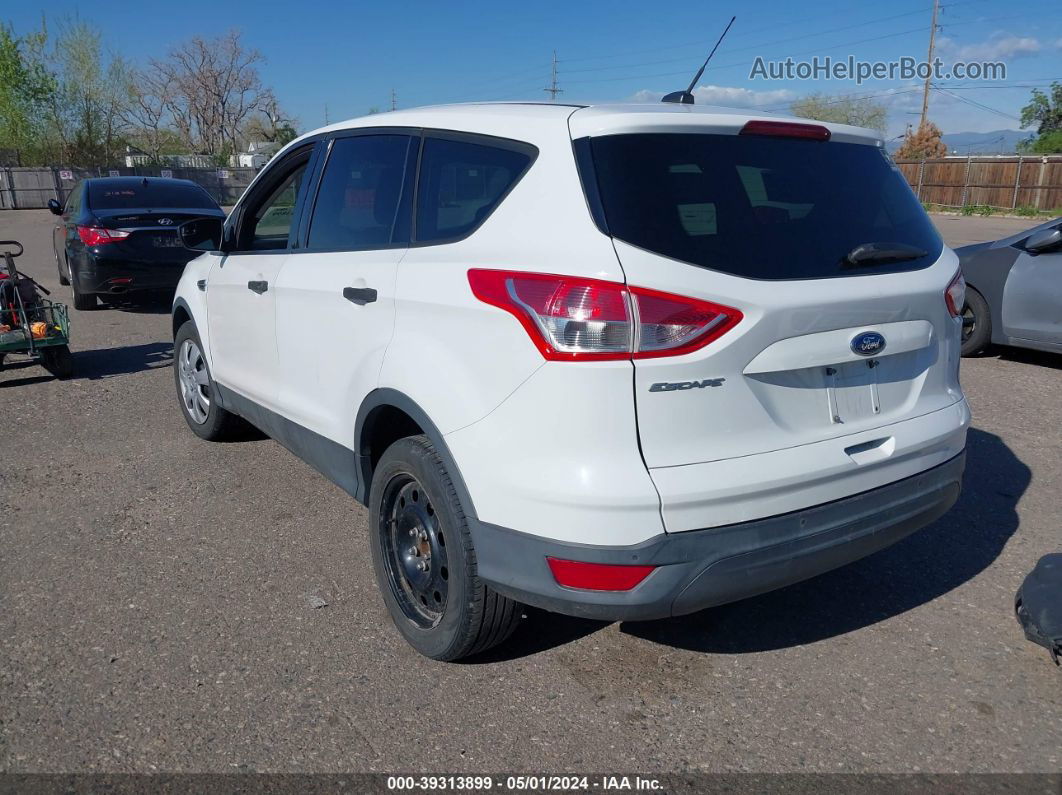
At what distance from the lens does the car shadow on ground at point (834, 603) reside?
3322 millimetres

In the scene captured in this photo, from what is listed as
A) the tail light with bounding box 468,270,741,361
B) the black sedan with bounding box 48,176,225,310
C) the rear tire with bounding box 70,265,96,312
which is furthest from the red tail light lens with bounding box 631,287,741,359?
the rear tire with bounding box 70,265,96,312

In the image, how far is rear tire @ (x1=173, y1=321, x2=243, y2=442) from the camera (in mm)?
5430

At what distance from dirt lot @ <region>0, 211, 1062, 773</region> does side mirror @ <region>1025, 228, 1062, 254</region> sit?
3460 millimetres

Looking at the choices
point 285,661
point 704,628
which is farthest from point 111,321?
point 704,628

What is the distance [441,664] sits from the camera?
125 inches

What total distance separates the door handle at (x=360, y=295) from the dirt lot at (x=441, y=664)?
1253mm

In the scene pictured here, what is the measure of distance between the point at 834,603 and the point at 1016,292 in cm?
533

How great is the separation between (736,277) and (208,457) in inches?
155

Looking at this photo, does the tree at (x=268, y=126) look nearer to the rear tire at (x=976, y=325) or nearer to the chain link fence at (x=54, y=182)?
the chain link fence at (x=54, y=182)

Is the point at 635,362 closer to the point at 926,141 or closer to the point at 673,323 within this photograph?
the point at 673,323

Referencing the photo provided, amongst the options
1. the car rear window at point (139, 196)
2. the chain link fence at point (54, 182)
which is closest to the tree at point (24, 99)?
the chain link fence at point (54, 182)

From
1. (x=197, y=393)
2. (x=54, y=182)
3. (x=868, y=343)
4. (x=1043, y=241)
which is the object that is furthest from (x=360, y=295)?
(x=54, y=182)

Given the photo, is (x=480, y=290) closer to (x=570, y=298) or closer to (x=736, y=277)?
(x=570, y=298)

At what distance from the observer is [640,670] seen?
10.3ft
